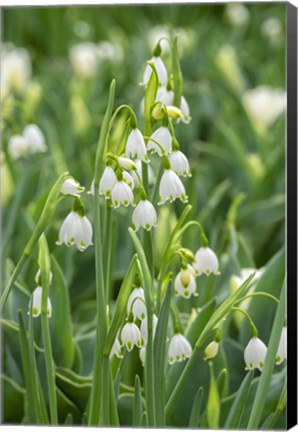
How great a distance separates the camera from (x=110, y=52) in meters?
3.37

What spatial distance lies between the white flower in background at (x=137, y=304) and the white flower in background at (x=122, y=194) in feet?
0.42

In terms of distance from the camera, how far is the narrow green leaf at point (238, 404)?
152cm

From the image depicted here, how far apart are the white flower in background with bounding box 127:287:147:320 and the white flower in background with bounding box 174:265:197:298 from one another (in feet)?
0.25

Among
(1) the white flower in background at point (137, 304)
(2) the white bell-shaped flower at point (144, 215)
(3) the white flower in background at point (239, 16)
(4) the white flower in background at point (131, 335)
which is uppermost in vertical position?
(3) the white flower in background at point (239, 16)

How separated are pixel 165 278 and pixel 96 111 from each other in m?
1.38

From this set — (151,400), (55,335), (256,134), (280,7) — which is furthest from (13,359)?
(280,7)

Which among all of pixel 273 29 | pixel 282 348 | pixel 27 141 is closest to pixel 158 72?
pixel 282 348

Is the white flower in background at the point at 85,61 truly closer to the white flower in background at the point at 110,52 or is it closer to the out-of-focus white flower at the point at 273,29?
the white flower in background at the point at 110,52

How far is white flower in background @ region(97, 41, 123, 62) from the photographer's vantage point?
3318 millimetres

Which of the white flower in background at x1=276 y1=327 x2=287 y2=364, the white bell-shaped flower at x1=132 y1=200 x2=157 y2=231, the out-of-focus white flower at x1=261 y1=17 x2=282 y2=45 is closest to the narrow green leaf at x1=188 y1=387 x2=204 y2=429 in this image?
the white flower in background at x1=276 y1=327 x2=287 y2=364

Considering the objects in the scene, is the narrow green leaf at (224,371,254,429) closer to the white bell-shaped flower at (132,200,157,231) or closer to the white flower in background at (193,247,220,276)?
the white flower in background at (193,247,220,276)

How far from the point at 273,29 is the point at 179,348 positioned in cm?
220

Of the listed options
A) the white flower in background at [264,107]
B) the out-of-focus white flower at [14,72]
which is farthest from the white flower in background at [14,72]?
the white flower in background at [264,107]

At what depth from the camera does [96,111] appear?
2.82 m
